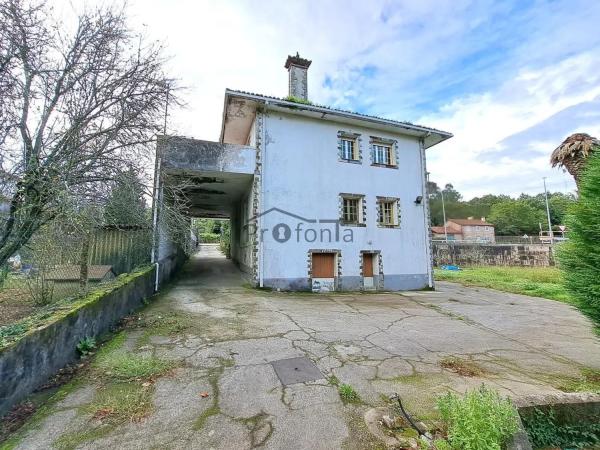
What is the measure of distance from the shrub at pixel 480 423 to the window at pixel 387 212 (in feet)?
32.2

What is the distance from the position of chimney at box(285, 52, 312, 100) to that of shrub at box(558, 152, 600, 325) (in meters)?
10.8

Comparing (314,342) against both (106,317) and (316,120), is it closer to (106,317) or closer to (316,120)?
(106,317)

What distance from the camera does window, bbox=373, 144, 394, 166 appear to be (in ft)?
40.9

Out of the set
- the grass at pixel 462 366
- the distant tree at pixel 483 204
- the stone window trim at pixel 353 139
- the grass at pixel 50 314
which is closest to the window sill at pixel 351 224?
the stone window trim at pixel 353 139

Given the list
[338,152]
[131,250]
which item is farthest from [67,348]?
[338,152]

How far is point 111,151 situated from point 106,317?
3131 millimetres

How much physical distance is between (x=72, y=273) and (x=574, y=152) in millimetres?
10488

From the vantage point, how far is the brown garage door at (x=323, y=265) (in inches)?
434

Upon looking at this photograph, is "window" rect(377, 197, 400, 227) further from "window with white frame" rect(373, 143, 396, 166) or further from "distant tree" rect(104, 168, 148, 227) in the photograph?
"distant tree" rect(104, 168, 148, 227)

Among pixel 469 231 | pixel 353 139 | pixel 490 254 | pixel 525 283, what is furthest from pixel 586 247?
pixel 469 231

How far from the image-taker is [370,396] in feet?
10.6

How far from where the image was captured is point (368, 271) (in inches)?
467

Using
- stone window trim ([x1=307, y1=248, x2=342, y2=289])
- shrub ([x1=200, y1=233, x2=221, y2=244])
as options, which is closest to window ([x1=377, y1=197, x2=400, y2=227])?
stone window trim ([x1=307, y1=248, x2=342, y2=289])

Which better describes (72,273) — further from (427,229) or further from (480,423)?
(427,229)
